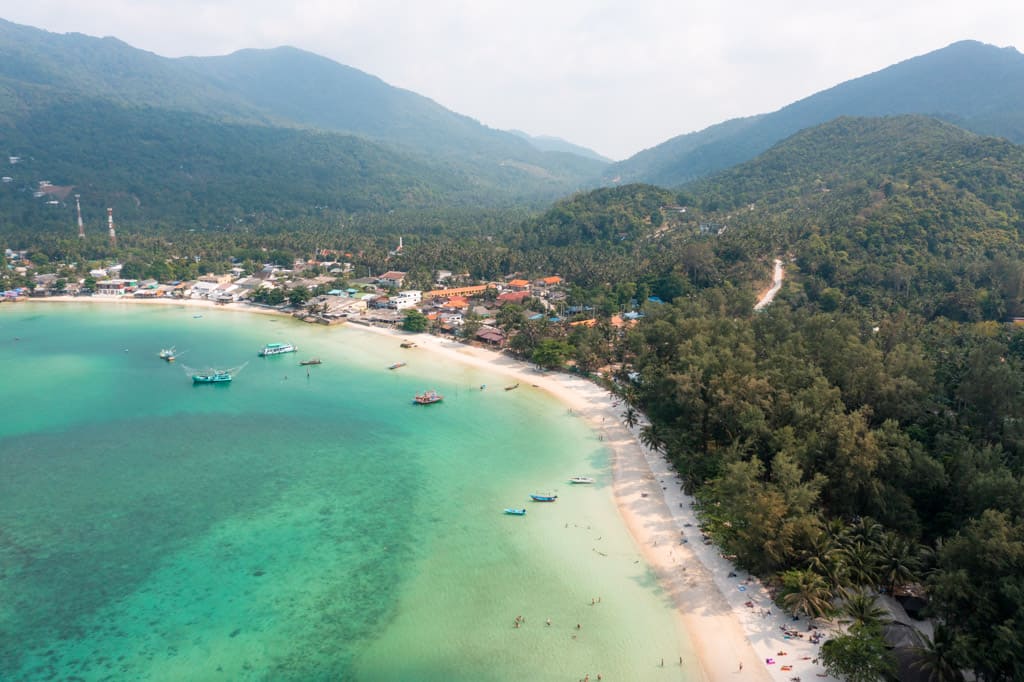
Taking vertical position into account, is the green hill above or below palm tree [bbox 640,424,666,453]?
above

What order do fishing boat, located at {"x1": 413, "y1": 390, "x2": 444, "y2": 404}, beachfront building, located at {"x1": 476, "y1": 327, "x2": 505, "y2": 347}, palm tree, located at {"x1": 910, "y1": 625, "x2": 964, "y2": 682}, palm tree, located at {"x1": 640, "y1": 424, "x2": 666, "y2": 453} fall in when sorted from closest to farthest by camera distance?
1. palm tree, located at {"x1": 910, "y1": 625, "x2": 964, "y2": 682}
2. palm tree, located at {"x1": 640, "y1": 424, "x2": 666, "y2": 453}
3. fishing boat, located at {"x1": 413, "y1": 390, "x2": 444, "y2": 404}
4. beachfront building, located at {"x1": 476, "y1": 327, "x2": 505, "y2": 347}

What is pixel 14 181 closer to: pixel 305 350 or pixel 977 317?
pixel 305 350

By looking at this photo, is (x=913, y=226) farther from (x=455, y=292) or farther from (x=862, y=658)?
(x=862, y=658)

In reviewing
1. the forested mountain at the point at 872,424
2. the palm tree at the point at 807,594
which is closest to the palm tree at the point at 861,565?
the forested mountain at the point at 872,424

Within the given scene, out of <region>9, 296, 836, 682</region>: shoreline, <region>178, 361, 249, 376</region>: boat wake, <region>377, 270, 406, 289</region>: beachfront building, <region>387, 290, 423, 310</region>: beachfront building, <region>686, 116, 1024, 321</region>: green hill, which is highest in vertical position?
<region>686, 116, 1024, 321</region>: green hill

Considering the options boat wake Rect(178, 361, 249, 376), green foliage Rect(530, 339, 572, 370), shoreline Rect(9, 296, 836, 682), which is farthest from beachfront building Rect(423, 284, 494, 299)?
shoreline Rect(9, 296, 836, 682)

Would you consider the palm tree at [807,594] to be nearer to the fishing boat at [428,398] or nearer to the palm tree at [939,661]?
the palm tree at [939,661]

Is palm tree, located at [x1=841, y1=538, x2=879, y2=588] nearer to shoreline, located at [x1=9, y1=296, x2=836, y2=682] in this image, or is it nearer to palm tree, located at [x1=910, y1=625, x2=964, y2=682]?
shoreline, located at [x1=9, y1=296, x2=836, y2=682]
